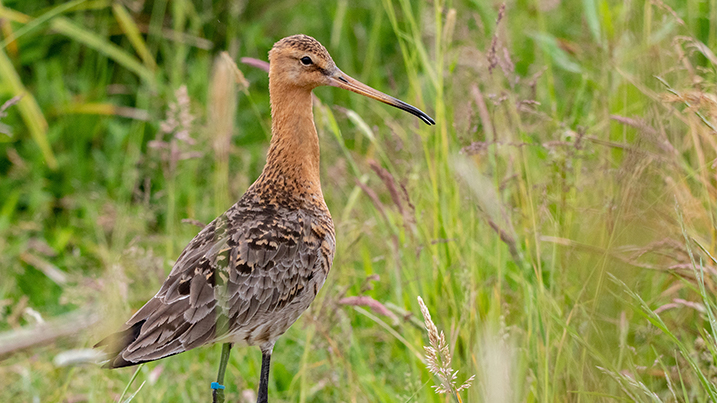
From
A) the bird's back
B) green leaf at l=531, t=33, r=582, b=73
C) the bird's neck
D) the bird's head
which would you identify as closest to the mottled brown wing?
the bird's back

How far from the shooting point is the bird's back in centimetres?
230

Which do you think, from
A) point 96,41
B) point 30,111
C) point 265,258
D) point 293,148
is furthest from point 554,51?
point 30,111

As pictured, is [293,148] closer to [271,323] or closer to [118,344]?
[271,323]

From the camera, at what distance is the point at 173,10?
529cm

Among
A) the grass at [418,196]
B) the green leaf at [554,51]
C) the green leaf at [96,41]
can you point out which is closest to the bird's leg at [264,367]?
the grass at [418,196]

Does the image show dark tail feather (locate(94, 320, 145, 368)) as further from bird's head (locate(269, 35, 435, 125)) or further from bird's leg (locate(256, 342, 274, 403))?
bird's head (locate(269, 35, 435, 125))

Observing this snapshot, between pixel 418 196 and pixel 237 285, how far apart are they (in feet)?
3.25

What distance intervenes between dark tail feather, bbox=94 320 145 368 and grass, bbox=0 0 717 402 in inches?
6.7

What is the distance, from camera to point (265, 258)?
250cm

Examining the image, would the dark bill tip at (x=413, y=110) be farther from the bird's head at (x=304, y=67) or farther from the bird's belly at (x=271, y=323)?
the bird's belly at (x=271, y=323)

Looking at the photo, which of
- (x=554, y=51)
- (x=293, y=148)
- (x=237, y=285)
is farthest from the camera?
(x=554, y=51)

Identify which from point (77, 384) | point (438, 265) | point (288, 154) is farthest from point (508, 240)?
point (77, 384)

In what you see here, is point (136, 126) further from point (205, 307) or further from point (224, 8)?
point (205, 307)

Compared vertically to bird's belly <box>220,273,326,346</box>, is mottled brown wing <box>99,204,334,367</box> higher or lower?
higher
